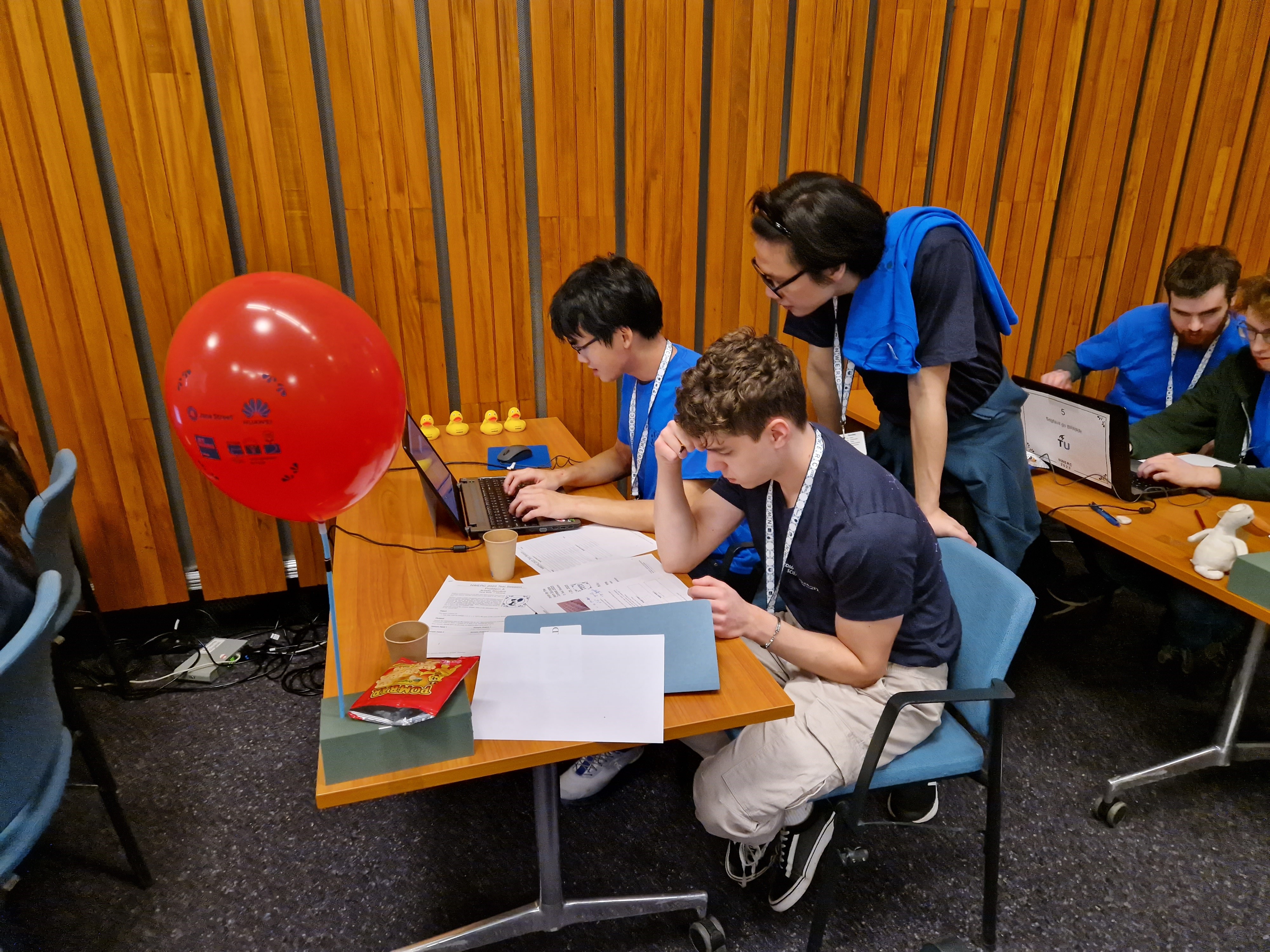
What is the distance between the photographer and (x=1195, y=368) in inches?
110

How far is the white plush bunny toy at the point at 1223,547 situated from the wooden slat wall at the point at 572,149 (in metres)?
1.95

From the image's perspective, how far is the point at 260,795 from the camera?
2109 millimetres

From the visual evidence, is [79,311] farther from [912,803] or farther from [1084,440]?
[1084,440]

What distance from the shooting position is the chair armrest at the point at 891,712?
134cm

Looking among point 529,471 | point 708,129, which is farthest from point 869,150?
point 529,471

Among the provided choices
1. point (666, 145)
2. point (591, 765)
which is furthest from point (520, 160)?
point (591, 765)

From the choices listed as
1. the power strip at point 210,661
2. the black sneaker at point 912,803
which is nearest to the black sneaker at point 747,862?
the black sneaker at point 912,803

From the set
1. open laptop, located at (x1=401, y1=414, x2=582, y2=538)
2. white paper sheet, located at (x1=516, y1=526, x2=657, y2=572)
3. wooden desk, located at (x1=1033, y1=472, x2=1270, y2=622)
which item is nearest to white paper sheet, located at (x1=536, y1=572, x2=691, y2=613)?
white paper sheet, located at (x1=516, y1=526, x2=657, y2=572)

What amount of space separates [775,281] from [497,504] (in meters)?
0.88

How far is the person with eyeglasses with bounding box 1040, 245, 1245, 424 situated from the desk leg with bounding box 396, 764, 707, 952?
2.14 metres

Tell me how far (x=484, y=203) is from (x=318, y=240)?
559 millimetres

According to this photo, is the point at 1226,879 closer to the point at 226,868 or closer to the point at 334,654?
the point at 334,654

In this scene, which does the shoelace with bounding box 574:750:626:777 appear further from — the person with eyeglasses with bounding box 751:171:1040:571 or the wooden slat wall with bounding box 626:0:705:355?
the wooden slat wall with bounding box 626:0:705:355

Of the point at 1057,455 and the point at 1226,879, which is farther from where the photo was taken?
the point at 1057,455
